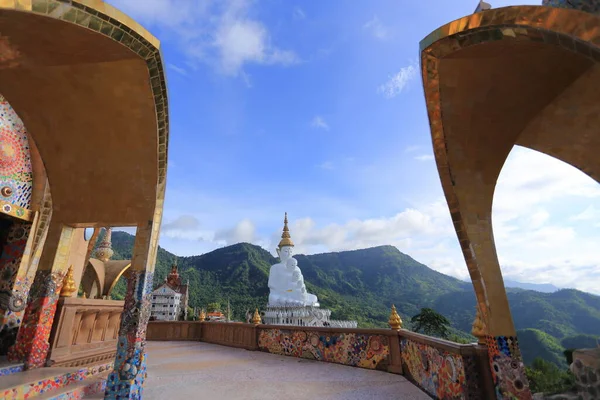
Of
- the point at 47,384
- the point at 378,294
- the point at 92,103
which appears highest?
the point at 92,103

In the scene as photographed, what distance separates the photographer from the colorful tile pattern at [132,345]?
182 inches

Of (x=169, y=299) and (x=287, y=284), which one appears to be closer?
(x=287, y=284)

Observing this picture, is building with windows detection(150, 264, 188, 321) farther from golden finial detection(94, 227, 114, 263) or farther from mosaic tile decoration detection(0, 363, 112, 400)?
mosaic tile decoration detection(0, 363, 112, 400)

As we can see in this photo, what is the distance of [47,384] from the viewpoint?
187 inches

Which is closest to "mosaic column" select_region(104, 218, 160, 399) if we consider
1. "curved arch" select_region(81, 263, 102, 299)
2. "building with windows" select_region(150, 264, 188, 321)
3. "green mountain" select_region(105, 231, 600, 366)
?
"curved arch" select_region(81, 263, 102, 299)

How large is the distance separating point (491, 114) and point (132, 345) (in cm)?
673

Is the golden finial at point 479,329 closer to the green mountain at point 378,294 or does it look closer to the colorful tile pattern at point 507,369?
the colorful tile pattern at point 507,369

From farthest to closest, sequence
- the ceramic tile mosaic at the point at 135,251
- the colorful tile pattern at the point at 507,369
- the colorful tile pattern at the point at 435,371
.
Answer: the colorful tile pattern at the point at 435,371 → the colorful tile pattern at the point at 507,369 → the ceramic tile mosaic at the point at 135,251

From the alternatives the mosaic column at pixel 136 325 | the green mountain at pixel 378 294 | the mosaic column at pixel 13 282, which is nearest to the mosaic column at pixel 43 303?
the mosaic column at pixel 13 282

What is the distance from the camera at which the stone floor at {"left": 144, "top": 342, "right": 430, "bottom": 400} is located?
5051 mm

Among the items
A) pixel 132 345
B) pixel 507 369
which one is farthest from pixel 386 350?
pixel 132 345

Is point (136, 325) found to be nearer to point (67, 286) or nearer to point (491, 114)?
point (67, 286)

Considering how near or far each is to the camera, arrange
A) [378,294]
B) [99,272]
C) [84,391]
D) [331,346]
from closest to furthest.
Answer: [84,391] → [331,346] → [99,272] → [378,294]

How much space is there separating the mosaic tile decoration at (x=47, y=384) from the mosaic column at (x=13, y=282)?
1.72 meters
